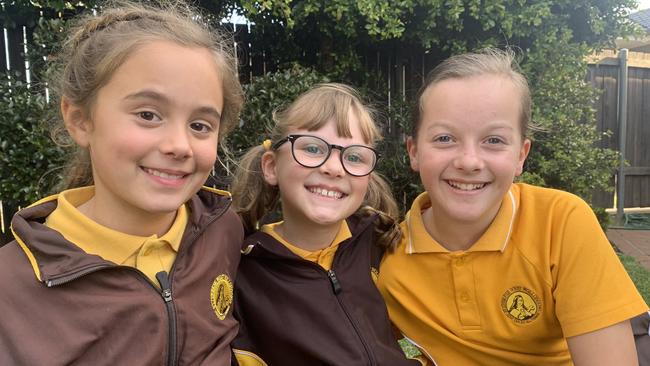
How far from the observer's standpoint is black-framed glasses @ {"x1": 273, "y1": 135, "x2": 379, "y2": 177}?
203 cm

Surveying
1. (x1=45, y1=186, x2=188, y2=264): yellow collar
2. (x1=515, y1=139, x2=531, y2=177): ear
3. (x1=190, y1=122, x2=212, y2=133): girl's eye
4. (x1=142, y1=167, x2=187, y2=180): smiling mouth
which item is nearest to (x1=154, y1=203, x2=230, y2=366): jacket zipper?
(x1=45, y1=186, x2=188, y2=264): yellow collar

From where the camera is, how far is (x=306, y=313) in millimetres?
1893

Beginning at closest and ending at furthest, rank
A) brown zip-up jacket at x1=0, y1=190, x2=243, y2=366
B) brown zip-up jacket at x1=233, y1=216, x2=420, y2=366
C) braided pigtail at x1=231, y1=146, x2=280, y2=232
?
1. brown zip-up jacket at x1=0, y1=190, x2=243, y2=366
2. brown zip-up jacket at x1=233, y1=216, x2=420, y2=366
3. braided pigtail at x1=231, y1=146, x2=280, y2=232

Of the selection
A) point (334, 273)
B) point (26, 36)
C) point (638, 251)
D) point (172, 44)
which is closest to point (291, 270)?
point (334, 273)

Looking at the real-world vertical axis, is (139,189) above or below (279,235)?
above

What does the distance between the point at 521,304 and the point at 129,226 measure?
4.53 feet

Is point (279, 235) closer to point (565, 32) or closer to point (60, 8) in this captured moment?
point (60, 8)

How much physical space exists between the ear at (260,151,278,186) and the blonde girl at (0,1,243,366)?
0.43 metres

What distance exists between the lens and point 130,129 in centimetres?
150

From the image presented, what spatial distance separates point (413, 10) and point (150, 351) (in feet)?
12.6

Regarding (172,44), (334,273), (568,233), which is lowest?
(334,273)

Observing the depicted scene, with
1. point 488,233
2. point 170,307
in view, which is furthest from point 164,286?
point 488,233

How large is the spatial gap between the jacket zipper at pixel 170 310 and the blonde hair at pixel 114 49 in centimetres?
56

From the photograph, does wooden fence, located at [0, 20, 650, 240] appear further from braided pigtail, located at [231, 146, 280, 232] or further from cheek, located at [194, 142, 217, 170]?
cheek, located at [194, 142, 217, 170]
